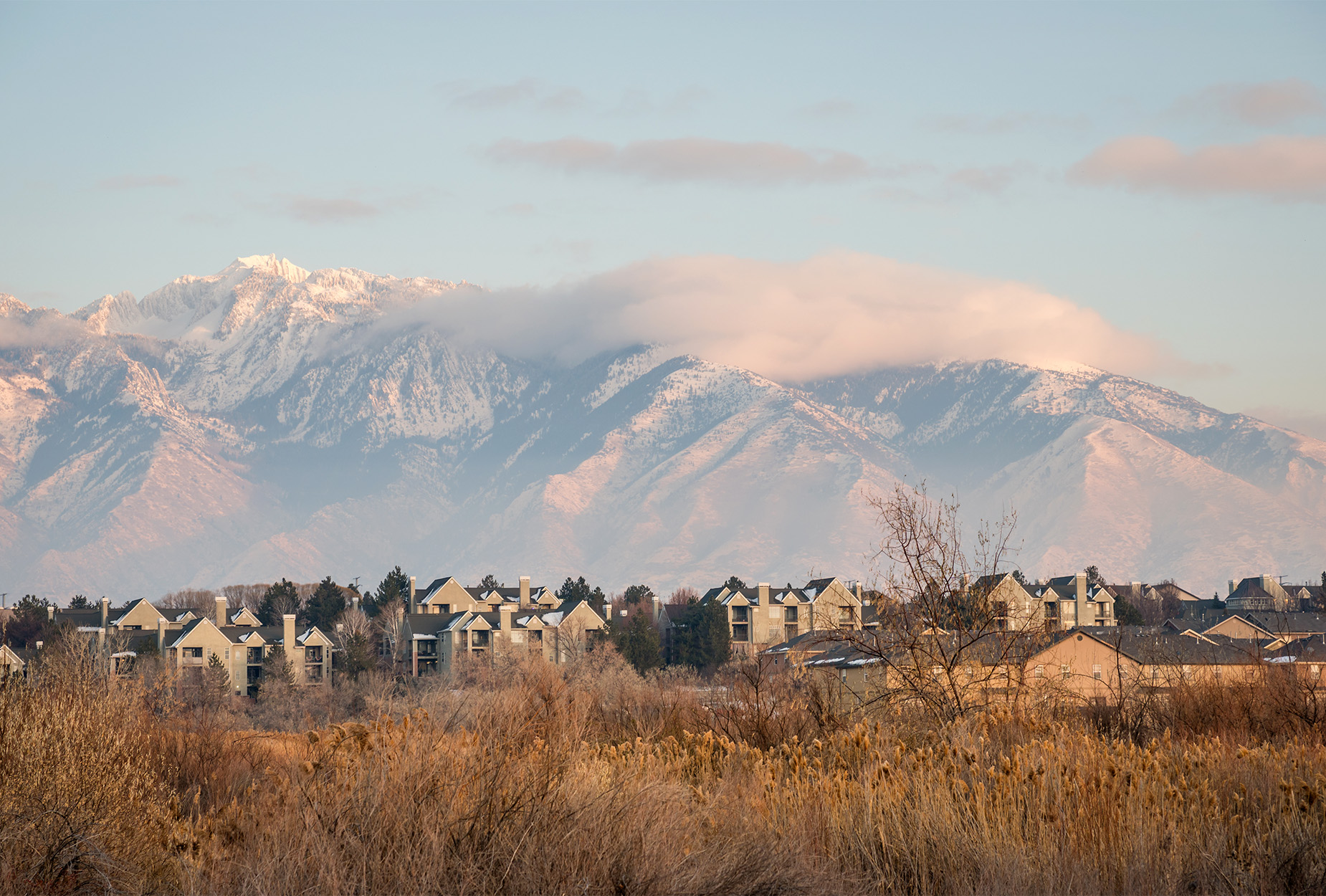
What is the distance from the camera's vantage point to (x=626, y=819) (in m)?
9.30

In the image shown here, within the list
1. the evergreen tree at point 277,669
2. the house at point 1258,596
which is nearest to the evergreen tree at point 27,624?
the evergreen tree at point 277,669

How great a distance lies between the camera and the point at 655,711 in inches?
855

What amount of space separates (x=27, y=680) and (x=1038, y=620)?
13.0 metres

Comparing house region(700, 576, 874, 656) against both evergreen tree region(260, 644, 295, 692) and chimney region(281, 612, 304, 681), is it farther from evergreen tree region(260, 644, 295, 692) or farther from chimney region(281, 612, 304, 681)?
evergreen tree region(260, 644, 295, 692)

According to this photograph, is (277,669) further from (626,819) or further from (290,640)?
(626,819)

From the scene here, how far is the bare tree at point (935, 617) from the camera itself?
17297 mm

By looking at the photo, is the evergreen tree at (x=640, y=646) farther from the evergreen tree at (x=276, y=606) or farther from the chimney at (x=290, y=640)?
the evergreen tree at (x=276, y=606)

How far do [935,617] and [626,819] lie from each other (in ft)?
30.1

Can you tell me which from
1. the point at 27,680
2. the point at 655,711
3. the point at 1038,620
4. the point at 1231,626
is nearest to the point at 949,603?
the point at 1038,620

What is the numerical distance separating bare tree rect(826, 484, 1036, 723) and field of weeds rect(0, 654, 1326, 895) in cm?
415

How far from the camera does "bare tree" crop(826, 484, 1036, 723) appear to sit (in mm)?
17297

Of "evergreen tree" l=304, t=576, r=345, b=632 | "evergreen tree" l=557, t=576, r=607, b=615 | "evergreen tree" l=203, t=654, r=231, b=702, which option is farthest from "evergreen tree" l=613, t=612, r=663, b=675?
"evergreen tree" l=304, t=576, r=345, b=632

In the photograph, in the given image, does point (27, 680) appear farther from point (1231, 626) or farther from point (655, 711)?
point (1231, 626)

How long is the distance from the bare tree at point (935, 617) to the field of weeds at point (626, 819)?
4146mm
